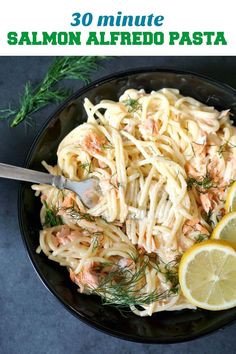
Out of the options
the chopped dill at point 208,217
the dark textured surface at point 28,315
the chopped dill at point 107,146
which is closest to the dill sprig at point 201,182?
the chopped dill at point 208,217

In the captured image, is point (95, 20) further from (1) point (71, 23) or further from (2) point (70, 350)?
(2) point (70, 350)

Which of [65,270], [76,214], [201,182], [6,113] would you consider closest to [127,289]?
[65,270]

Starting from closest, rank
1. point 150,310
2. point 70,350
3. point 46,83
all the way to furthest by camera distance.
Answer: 1. point 150,310
2. point 70,350
3. point 46,83

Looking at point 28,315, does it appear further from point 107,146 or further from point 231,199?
point 231,199

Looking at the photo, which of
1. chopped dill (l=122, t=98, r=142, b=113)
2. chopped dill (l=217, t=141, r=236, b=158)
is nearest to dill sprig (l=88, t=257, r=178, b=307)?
chopped dill (l=217, t=141, r=236, b=158)

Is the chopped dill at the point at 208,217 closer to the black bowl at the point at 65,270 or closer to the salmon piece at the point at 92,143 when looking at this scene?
the black bowl at the point at 65,270

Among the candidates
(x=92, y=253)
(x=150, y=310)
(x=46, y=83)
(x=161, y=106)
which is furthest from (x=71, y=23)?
(x=150, y=310)
